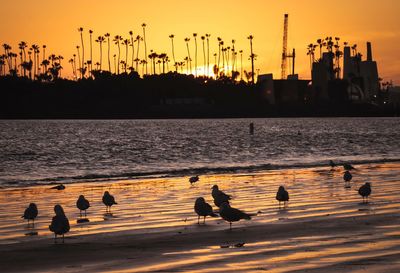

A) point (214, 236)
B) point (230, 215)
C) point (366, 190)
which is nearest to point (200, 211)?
point (230, 215)

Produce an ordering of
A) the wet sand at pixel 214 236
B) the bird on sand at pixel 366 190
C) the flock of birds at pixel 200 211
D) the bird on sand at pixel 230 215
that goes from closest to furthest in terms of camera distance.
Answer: the wet sand at pixel 214 236, the flock of birds at pixel 200 211, the bird on sand at pixel 230 215, the bird on sand at pixel 366 190

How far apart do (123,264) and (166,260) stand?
28.6 inches

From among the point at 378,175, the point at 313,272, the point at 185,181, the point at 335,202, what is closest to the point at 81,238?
the point at 313,272

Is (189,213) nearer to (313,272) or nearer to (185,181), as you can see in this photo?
(313,272)

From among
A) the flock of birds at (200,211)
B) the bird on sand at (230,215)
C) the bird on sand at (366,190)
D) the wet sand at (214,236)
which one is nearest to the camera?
the wet sand at (214,236)

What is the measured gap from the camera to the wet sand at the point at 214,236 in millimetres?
12078

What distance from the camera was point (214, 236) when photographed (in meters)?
15.3

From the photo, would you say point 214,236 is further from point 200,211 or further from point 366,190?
point 366,190

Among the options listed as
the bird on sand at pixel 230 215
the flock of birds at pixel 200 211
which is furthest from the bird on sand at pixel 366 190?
the bird on sand at pixel 230 215

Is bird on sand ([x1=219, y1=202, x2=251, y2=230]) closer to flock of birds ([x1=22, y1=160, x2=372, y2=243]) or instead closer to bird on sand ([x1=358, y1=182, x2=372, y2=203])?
flock of birds ([x1=22, y1=160, x2=372, y2=243])

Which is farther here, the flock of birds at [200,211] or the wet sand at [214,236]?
the flock of birds at [200,211]

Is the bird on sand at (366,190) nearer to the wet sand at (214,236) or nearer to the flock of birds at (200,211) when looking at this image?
the flock of birds at (200,211)

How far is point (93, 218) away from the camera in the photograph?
18891 millimetres

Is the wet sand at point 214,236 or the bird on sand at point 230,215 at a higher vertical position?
the bird on sand at point 230,215
